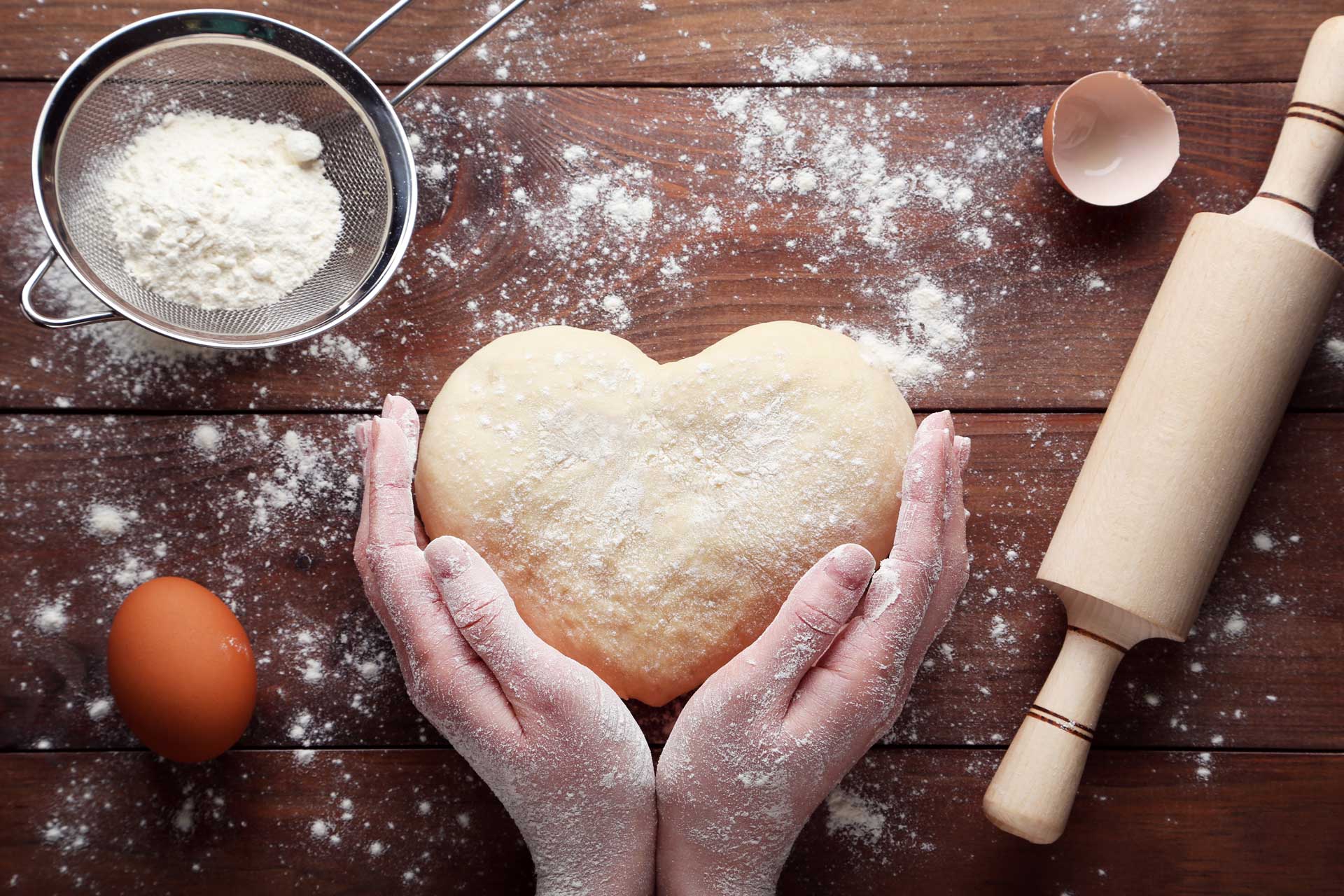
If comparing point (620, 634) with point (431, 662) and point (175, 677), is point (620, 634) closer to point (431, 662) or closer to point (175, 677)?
point (431, 662)

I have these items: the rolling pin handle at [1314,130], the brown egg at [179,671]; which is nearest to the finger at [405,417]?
the brown egg at [179,671]

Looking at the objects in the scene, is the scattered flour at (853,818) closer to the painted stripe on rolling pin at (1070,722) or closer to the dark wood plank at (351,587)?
the dark wood plank at (351,587)

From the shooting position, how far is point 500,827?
3.89 ft

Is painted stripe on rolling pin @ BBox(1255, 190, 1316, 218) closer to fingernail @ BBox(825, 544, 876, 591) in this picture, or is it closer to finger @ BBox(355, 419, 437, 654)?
fingernail @ BBox(825, 544, 876, 591)

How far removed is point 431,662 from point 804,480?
1.61 ft

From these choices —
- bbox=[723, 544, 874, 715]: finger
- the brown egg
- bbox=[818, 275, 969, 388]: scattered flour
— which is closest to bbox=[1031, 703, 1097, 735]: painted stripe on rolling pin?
bbox=[723, 544, 874, 715]: finger

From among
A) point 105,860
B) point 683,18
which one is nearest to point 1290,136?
point 683,18

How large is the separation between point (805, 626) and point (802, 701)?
113 mm

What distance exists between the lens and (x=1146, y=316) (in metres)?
1.21

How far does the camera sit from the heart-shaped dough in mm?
1047

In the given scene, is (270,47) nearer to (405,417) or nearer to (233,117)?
(233,117)

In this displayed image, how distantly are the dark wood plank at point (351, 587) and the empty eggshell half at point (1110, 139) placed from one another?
328mm

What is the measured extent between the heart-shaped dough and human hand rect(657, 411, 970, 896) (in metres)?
0.06

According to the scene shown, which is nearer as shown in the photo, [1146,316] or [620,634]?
[620,634]
